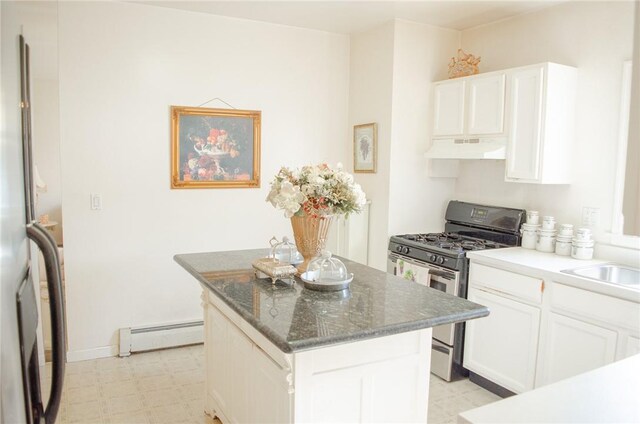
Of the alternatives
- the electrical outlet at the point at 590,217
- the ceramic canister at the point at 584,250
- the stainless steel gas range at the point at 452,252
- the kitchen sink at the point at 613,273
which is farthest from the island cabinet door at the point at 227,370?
the electrical outlet at the point at 590,217

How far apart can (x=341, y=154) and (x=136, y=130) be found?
72.5 inches

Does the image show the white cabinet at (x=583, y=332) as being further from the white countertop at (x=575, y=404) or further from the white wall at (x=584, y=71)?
the white countertop at (x=575, y=404)

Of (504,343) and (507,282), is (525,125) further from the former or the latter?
(504,343)

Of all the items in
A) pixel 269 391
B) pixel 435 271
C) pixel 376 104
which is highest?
pixel 376 104

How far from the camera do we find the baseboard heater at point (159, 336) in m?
3.80

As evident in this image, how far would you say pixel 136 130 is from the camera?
377cm

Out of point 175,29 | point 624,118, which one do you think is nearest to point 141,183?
point 175,29

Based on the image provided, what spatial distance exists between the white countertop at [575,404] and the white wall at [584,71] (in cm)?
231

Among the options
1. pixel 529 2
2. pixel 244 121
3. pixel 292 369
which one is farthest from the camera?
pixel 244 121

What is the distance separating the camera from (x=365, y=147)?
170 inches

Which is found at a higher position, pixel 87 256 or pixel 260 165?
pixel 260 165

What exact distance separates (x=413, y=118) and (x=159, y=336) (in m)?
2.74

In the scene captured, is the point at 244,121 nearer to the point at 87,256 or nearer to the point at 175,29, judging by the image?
the point at 175,29

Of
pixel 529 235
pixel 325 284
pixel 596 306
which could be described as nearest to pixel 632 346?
pixel 596 306
